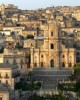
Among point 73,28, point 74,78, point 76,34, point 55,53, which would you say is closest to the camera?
point 74,78

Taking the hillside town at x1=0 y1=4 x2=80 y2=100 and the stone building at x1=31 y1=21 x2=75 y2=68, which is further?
the stone building at x1=31 y1=21 x2=75 y2=68

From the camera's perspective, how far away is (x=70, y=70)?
6625 cm

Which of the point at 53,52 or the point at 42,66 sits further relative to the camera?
the point at 53,52

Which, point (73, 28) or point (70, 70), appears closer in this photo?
point (70, 70)

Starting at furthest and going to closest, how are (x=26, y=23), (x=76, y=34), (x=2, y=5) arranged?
(x=2, y=5), (x=26, y=23), (x=76, y=34)

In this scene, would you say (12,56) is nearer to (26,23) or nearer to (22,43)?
(22,43)

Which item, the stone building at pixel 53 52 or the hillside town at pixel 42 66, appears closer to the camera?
the hillside town at pixel 42 66

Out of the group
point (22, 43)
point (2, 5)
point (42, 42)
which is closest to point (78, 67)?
point (42, 42)

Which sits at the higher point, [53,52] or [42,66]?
[53,52]

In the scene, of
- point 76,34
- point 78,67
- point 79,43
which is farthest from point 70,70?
point 76,34

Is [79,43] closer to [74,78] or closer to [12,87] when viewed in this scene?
[74,78]

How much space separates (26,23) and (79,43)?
157 ft

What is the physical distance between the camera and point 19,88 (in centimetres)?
5616

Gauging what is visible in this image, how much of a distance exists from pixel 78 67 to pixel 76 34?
87.6ft
